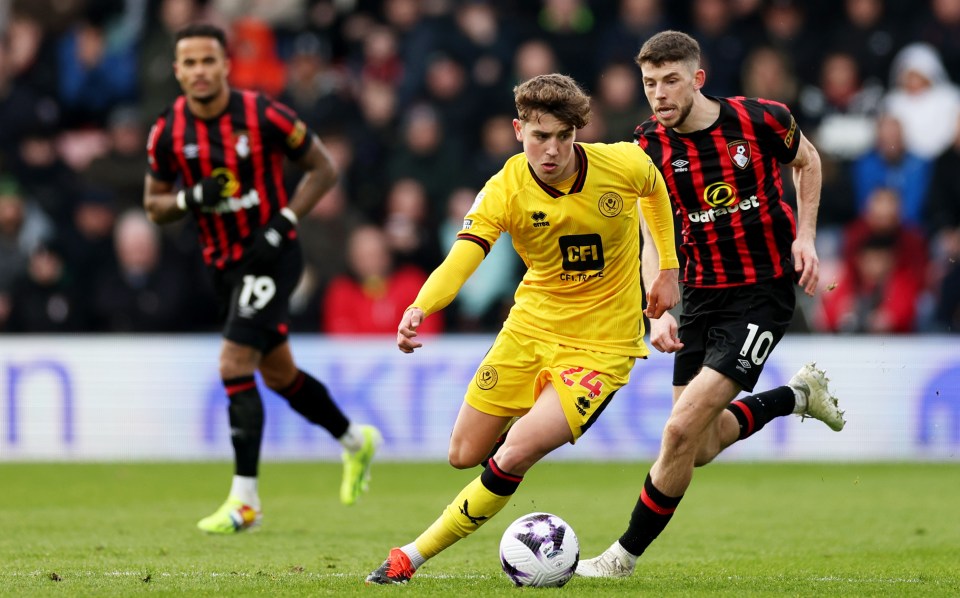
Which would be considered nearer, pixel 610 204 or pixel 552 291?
pixel 610 204

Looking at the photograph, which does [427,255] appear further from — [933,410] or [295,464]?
[933,410]

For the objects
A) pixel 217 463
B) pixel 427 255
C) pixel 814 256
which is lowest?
pixel 217 463

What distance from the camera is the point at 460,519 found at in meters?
5.84

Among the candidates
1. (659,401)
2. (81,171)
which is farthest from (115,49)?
(659,401)

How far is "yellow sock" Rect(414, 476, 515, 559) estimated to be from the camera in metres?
5.83

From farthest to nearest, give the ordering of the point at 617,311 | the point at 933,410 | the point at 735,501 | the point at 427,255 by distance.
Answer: the point at 427,255 → the point at 933,410 → the point at 735,501 → the point at 617,311

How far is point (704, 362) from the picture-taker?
654cm

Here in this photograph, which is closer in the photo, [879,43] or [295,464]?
[295,464]

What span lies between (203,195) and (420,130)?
5.85 metres

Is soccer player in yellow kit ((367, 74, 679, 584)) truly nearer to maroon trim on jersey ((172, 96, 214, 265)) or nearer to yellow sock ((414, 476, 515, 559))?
yellow sock ((414, 476, 515, 559))

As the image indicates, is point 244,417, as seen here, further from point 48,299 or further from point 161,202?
point 48,299

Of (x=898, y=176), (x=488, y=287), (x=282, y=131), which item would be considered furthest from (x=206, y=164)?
(x=898, y=176)

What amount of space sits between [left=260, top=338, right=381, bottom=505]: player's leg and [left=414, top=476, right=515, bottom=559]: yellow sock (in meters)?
3.05

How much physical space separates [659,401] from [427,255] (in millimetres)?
2492
